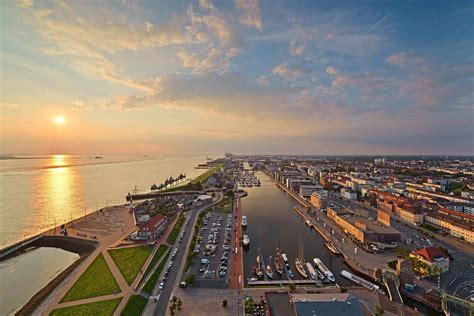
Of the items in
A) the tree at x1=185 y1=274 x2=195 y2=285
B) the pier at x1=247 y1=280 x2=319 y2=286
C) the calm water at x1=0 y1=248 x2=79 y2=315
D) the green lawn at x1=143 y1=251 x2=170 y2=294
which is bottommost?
the calm water at x1=0 y1=248 x2=79 y2=315

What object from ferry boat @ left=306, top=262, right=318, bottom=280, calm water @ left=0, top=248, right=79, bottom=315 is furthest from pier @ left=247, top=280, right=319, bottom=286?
calm water @ left=0, top=248, right=79, bottom=315

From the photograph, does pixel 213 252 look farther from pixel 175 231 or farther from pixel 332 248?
pixel 332 248

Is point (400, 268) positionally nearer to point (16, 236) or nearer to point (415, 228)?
point (415, 228)

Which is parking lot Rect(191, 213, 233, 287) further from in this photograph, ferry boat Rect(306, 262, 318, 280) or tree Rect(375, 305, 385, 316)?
tree Rect(375, 305, 385, 316)

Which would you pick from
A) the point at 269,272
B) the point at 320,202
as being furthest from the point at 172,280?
the point at 320,202

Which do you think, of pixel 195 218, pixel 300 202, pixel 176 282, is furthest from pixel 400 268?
pixel 300 202

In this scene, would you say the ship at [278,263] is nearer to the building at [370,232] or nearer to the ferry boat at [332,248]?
the ferry boat at [332,248]
